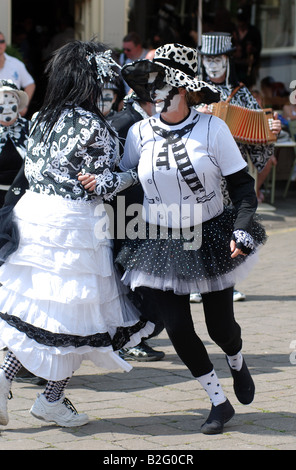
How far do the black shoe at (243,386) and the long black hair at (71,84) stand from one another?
4.83 feet

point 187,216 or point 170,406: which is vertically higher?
point 187,216

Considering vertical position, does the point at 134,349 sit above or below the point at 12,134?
below

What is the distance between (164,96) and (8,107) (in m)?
2.07

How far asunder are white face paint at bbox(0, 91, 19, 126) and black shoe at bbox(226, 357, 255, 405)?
2563mm

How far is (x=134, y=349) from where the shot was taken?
597 cm

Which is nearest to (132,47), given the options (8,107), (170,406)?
(8,107)

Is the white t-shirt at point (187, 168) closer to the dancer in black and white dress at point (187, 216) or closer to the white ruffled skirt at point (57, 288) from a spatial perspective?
the dancer in black and white dress at point (187, 216)

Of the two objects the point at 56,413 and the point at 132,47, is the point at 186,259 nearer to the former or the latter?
the point at 56,413

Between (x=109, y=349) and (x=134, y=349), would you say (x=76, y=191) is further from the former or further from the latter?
(x=134, y=349)

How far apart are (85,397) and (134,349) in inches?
37.4

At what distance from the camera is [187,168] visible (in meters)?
4.31

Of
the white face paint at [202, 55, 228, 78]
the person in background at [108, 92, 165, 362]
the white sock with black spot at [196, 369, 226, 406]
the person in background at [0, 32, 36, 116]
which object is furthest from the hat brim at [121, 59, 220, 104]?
the person in background at [0, 32, 36, 116]

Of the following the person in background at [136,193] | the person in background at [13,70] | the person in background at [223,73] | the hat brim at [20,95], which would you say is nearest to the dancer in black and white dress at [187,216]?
the person in background at [136,193]

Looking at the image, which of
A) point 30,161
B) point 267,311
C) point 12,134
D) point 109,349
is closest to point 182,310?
point 109,349
